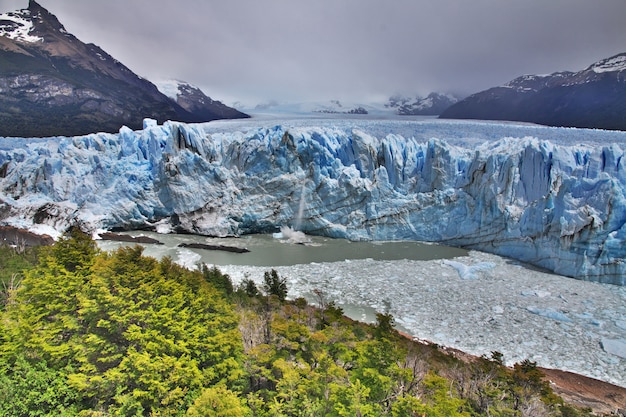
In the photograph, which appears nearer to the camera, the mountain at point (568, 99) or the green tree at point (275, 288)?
the green tree at point (275, 288)


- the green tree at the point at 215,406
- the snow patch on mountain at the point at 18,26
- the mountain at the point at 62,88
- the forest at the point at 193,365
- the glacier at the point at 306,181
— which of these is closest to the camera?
the green tree at the point at 215,406

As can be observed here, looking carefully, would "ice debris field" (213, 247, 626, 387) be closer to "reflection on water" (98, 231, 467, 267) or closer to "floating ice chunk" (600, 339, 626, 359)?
"floating ice chunk" (600, 339, 626, 359)

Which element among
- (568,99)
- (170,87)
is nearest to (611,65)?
(568,99)

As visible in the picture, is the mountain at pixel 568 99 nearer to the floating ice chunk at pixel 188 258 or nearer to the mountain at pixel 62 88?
the floating ice chunk at pixel 188 258

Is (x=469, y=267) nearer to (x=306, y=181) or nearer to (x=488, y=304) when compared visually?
(x=488, y=304)

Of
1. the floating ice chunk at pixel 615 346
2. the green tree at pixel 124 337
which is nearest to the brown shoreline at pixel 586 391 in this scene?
the floating ice chunk at pixel 615 346

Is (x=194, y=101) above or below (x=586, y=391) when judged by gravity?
above

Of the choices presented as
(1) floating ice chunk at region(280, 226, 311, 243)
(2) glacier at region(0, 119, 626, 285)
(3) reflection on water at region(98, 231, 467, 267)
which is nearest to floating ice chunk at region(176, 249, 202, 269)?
(3) reflection on water at region(98, 231, 467, 267)
